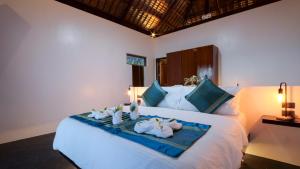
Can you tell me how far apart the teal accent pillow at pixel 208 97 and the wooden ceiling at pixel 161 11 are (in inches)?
124

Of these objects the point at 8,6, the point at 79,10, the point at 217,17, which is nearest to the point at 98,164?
the point at 8,6

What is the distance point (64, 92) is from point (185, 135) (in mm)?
3273

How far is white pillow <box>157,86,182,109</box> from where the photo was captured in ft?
8.91

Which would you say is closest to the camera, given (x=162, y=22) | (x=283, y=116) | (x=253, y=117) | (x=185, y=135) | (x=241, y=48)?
(x=185, y=135)

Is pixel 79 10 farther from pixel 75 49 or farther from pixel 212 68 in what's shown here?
pixel 212 68

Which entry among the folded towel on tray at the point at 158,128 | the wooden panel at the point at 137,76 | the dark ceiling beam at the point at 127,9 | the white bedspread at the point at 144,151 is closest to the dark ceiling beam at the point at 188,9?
the dark ceiling beam at the point at 127,9

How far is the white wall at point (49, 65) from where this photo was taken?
9.39ft

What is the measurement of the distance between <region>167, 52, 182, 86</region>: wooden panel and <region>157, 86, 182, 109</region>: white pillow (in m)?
1.93

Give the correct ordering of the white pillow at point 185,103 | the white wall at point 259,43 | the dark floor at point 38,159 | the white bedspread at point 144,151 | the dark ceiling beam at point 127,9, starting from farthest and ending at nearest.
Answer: the dark ceiling beam at point 127,9
the white wall at point 259,43
the white pillow at point 185,103
the dark floor at point 38,159
the white bedspread at point 144,151

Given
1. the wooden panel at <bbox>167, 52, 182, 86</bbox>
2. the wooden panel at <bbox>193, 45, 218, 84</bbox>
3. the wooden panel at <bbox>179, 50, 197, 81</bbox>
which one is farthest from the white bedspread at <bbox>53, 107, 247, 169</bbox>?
the wooden panel at <bbox>167, 52, 182, 86</bbox>

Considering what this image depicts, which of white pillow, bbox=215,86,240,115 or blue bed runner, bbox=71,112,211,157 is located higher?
white pillow, bbox=215,86,240,115

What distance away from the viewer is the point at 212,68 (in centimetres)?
409

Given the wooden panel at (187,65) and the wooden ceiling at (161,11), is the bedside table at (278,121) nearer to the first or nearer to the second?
the wooden panel at (187,65)

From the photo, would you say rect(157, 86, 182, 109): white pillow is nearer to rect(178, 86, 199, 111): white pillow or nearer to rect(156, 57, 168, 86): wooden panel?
rect(178, 86, 199, 111): white pillow
